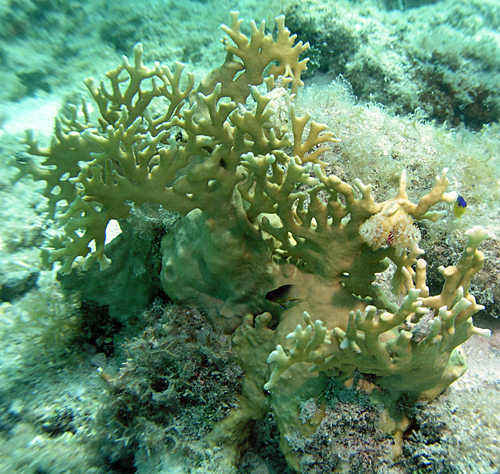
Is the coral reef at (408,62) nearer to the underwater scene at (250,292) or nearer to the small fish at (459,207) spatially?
the underwater scene at (250,292)

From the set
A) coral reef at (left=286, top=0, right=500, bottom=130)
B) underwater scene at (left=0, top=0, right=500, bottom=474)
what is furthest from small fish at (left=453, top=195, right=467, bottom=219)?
coral reef at (left=286, top=0, right=500, bottom=130)

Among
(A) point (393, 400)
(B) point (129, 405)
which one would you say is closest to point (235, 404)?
(B) point (129, 405)

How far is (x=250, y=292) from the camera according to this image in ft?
8.14

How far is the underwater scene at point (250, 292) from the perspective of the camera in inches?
75.9

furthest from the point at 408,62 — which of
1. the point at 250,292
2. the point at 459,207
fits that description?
the point at 250,292

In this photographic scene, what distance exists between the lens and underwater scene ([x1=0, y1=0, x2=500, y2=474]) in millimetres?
1927

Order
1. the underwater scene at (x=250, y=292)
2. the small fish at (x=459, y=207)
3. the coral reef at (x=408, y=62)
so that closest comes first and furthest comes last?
the underwater scene at (x=250, y=292), the small fish at (x=459, y=207), the coral reef at (x=408, y=62)

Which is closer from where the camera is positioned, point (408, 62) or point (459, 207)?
point (459, 207)

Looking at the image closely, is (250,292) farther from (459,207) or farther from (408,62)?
(408,62)

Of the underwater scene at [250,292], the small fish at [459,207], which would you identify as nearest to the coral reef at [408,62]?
the underwater scene at [250,292]

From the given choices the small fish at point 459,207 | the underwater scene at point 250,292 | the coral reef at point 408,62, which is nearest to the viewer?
the underwater scene at point 250,292

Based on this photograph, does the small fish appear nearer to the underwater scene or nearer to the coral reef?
the underwater scene

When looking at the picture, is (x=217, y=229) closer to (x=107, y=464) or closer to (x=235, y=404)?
(x=235, y=404)

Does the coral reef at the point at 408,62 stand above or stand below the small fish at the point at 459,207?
above
